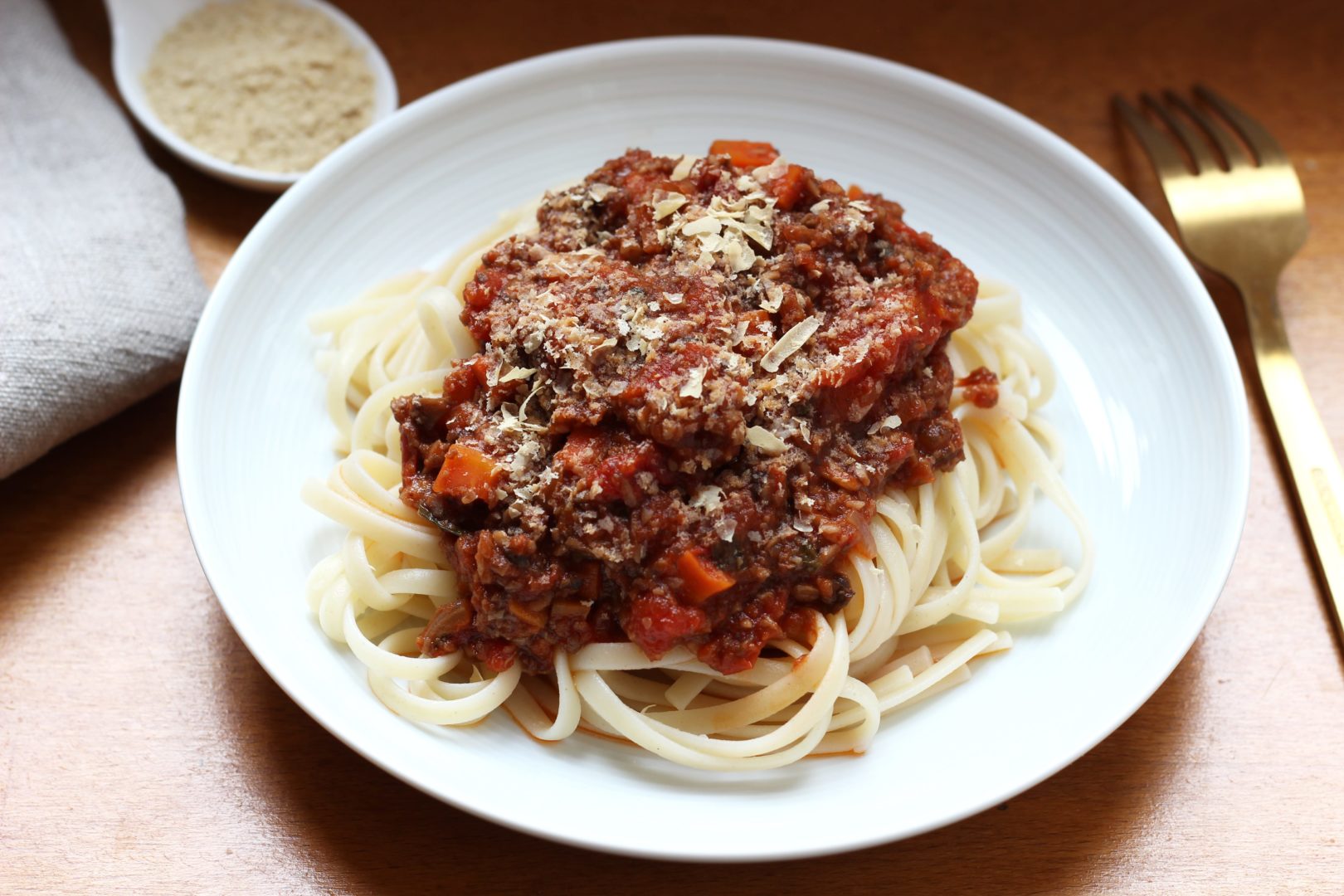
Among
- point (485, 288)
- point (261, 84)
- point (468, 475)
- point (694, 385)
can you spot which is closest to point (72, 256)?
point (261, 84)

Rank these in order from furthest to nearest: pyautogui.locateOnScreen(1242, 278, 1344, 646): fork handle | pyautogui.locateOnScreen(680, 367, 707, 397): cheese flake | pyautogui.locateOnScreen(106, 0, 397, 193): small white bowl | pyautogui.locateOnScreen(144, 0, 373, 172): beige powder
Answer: pyautogui.locateOnScreen(144, 0, 373, 172): beige powder
pyautogui.locateOnScreen(106, 0, 397, 193): small white bowl
pyautogui.locateOnScreen(1242, 278, 1344, 646): fork handle
pyautogui.locateOnScreen(680, 367, 707, 397): cheese flake

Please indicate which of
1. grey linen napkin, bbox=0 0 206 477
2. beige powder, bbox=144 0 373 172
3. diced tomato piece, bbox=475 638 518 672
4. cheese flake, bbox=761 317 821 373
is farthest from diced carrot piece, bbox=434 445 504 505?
beige powder, bbox=144 0 373 172

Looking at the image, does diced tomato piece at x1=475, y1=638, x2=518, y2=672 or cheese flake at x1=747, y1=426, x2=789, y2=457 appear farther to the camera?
diced tomato piece at x1=475, y1=638, x2=518, y2=672

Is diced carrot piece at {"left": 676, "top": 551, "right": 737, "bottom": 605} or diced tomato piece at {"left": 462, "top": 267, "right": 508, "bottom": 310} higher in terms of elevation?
diced carrot piece at {"left": 676, "top": 551, "right": 737, "bottom": 605}

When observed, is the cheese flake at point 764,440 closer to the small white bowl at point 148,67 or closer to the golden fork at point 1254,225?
the golden fork at point 1254,225

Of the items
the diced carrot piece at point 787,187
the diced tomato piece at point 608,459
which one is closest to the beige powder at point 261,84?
the diced carrot piece at point 787,187

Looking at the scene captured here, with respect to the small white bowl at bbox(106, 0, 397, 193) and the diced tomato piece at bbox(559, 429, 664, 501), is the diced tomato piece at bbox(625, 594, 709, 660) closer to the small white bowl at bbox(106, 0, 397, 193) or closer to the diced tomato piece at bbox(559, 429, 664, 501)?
the diced tomato piece at bbox(559, 429, 664, 501)
